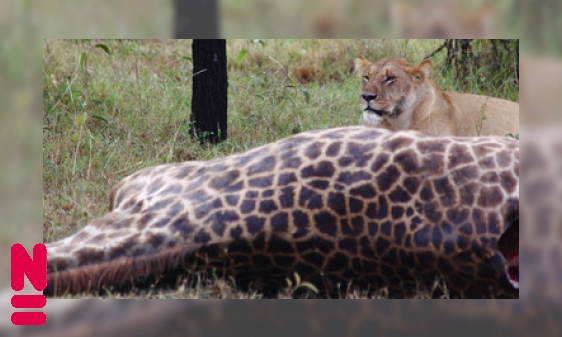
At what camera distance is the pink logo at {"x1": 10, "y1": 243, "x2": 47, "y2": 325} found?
10.7 feet

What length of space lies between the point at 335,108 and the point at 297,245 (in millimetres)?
2165

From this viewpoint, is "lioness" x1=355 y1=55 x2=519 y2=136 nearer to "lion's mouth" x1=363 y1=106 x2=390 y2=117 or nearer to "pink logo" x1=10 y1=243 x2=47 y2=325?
"lion's mouth" x1=363 y1=106 x2=390 y2=117

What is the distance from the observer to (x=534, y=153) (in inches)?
139

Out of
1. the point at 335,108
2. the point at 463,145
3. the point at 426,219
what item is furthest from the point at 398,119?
the point at 426,219

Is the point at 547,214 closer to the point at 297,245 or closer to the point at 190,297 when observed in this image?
the point at 297,245

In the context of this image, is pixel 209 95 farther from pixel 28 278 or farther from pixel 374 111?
pixel 28 278

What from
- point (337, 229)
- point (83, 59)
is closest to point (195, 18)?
point (337, 229)

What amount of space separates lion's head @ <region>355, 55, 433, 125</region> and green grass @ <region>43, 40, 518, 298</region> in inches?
3.1

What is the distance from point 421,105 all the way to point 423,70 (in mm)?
208

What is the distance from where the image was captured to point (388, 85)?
5.21 m

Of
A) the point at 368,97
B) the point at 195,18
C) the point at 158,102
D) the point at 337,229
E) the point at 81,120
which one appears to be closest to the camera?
the point at 195,18

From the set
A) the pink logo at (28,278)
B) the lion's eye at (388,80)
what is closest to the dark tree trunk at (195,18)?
the pink logo at (28,278)

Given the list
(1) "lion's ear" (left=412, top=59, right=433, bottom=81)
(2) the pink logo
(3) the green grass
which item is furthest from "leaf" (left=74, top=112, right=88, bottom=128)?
(2) the pink logo

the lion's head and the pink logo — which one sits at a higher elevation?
the lion's head
